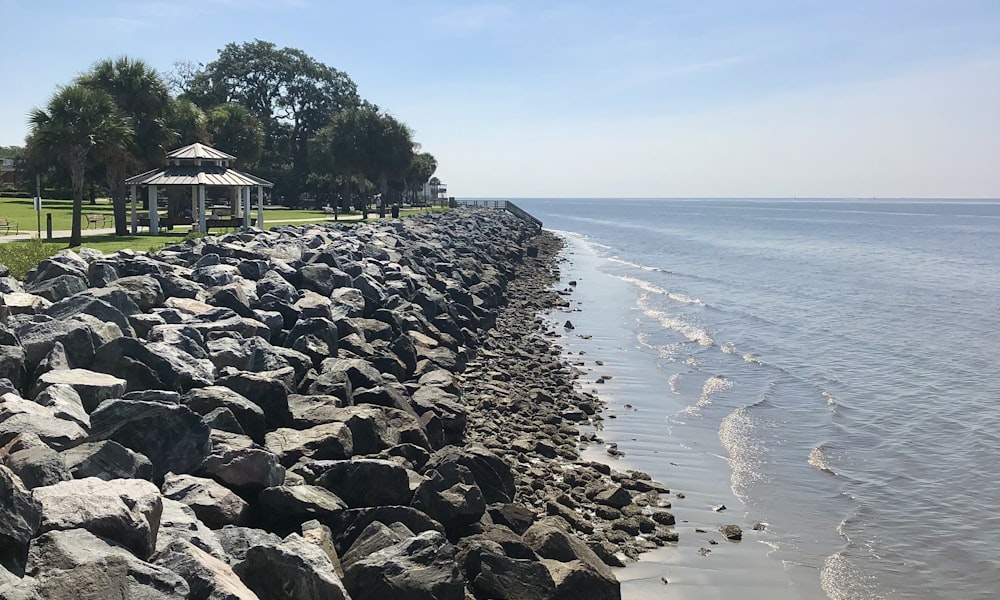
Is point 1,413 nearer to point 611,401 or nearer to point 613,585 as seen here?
point 613,585

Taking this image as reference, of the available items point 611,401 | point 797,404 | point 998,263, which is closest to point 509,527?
point 611,401

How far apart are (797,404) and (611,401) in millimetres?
3814

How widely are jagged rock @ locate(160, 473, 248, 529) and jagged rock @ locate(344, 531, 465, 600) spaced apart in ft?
3.41

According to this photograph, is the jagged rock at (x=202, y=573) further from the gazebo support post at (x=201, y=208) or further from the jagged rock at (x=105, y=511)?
the gazebo support post at (x=201, y=208)

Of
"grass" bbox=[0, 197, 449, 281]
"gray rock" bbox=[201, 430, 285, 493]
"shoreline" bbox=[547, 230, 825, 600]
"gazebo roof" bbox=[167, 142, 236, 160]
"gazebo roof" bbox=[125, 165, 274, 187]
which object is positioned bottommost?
"shoreline" bbox=[547, 230, 825, 600]

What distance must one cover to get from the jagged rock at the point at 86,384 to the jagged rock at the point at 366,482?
89.6 inches

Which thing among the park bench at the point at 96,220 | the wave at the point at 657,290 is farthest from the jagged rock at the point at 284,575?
the park bench at the point at 96,220

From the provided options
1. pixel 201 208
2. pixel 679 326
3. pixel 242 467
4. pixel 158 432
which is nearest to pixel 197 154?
pixel 201 208

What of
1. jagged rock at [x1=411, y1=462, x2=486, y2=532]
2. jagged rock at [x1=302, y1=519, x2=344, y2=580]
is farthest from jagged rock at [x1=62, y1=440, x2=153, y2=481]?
jagged rock at [x1=411, y1=462, x2=486, y2=532]

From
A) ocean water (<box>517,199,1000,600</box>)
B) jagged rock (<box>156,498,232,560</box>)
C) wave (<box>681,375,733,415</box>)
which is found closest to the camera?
jagged rock (<box>156,498,232,560</box>)

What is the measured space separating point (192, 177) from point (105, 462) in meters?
26.6

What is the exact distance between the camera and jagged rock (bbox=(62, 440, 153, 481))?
6.25 metres

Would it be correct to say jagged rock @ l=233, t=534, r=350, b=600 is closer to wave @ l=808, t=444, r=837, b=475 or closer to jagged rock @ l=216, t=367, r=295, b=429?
jagged rock @ l=216, t=367, r=295, b=429

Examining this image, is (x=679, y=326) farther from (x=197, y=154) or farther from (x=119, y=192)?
(x=119, y=192)
